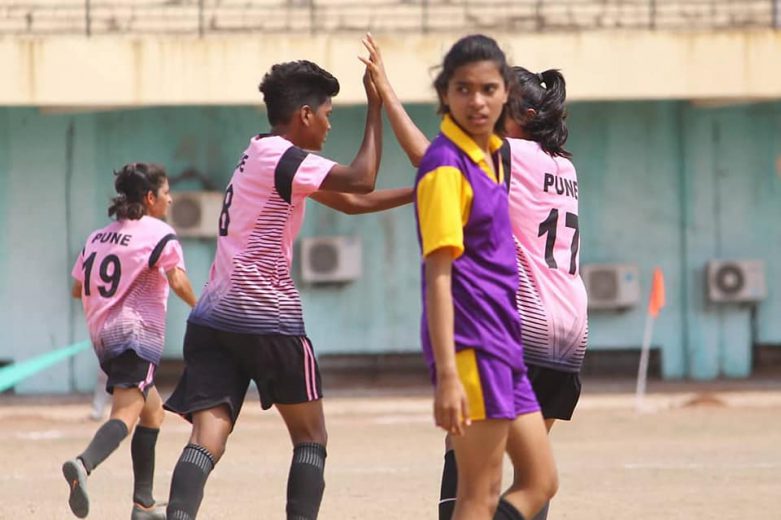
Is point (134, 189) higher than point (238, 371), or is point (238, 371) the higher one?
point (134, 189)

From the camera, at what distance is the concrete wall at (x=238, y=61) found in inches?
658

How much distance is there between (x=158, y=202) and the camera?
919 centimetres

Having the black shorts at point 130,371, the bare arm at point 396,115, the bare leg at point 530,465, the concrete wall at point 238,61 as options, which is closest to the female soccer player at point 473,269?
the bare leg at point 530,465

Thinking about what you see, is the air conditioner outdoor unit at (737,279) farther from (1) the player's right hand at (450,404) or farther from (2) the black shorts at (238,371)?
(1) the player's right hand at (450,404)

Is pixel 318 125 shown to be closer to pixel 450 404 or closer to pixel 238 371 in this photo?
pixel 238 371

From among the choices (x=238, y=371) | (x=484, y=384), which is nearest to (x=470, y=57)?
(x=484, y=384)

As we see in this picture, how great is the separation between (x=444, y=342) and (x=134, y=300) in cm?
406

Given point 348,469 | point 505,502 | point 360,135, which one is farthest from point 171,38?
point 505,502

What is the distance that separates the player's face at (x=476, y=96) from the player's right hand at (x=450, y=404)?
2.82ft

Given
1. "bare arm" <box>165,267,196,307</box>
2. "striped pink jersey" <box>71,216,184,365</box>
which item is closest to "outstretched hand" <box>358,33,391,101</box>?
"bare arm" <box>165,267,196,307</box>

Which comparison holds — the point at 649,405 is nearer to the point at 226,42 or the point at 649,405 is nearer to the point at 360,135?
the point at 360,135

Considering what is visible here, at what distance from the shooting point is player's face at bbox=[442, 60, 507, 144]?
557 centimetres

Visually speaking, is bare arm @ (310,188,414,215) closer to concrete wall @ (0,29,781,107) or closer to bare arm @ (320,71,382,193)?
bare arm @ (320,71,382,193)

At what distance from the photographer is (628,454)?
12.2 m
